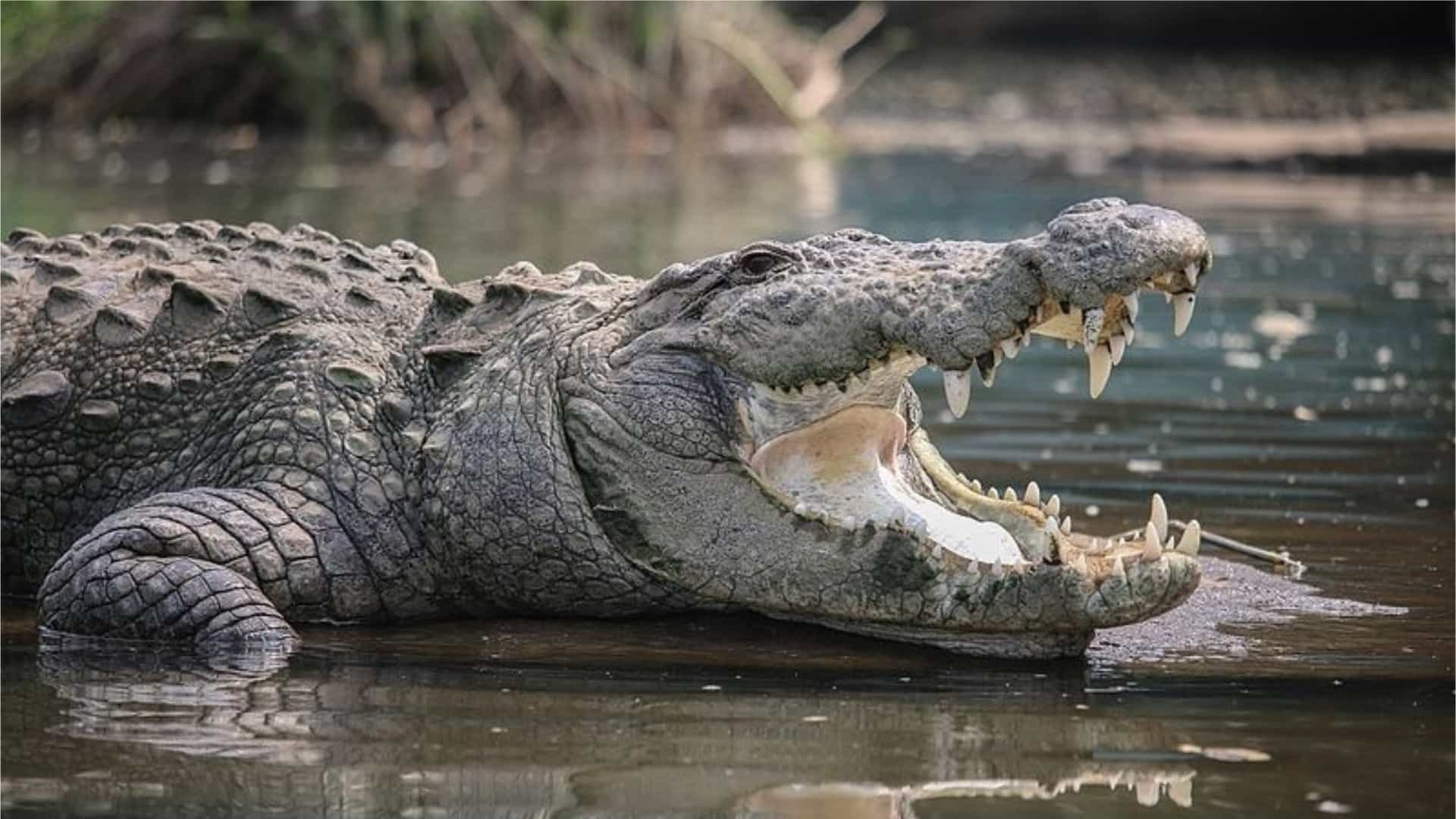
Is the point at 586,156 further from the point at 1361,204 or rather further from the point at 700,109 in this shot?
the point at 1361,204

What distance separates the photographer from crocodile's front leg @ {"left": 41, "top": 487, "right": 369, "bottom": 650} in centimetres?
575

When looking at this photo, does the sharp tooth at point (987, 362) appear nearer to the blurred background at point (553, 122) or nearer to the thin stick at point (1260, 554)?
the thin stick at point (1260, 554)

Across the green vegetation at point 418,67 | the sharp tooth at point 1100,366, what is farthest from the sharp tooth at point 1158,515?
the green vegetation at point 418,67

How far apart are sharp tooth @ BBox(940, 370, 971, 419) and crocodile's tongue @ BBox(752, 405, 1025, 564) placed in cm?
41

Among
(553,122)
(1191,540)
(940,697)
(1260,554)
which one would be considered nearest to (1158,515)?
(1191,540)

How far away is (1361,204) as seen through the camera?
18.6m

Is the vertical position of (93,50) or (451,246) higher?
(93,50)

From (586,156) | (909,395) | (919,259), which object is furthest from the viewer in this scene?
(586,156)

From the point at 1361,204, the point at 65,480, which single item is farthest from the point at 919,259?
the point at 1361,204

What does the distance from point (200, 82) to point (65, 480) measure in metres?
19.2

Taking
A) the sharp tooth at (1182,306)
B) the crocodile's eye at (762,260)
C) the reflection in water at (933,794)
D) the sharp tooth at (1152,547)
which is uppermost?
the crocodile's eye at (762,260)

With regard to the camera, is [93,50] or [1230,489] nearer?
[1230,489]

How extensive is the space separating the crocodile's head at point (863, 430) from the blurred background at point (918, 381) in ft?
0.53

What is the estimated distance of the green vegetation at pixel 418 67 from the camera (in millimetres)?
23219
